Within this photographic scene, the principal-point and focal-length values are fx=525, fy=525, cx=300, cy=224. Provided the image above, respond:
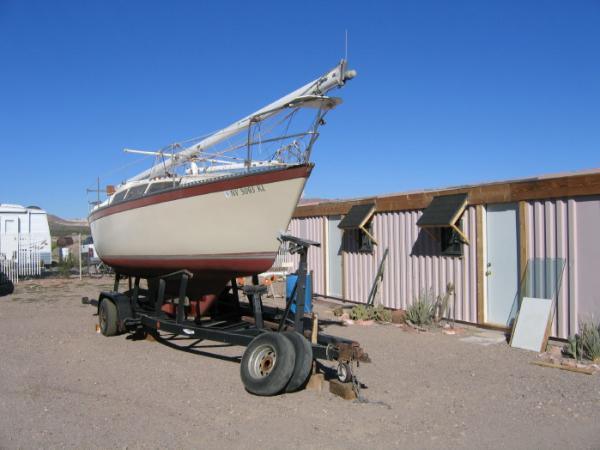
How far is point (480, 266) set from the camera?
9.10m

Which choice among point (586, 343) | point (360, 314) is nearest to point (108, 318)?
point (360, 314)

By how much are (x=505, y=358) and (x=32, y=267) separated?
18145 millimetres

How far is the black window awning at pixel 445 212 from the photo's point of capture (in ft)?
30.5

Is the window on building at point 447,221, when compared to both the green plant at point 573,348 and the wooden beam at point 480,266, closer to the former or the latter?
the wooden beam at point 480,266

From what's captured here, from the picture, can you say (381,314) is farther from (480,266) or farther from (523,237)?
(523,237)

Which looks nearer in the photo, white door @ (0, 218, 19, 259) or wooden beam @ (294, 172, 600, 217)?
wooden beam @ (294, 172, 600, 217)

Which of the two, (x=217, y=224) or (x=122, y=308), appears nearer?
(x=217, y=224)

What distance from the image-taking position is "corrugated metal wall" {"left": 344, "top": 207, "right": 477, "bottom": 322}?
9430 millimetres

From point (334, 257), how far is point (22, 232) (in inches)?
571

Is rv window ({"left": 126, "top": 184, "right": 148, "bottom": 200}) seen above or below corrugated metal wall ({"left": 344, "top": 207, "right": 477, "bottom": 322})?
above

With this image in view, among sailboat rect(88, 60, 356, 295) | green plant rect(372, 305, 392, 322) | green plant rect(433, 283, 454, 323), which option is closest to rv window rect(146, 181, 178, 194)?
sailboat rect(88, 60, 356, 295)

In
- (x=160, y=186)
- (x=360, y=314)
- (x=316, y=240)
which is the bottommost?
(x=360, y=314)

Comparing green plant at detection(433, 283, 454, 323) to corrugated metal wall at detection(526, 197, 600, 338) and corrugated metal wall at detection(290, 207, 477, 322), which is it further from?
corrugated metal wall at detection(526, 197, 600, 338)

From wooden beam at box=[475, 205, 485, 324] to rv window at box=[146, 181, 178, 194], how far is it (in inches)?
204
